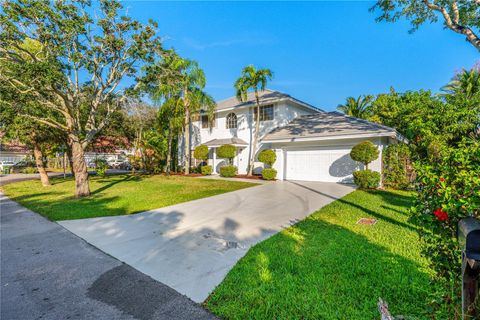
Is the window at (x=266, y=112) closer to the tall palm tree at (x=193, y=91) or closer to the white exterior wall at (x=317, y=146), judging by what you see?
the white exterior wall at (x=317, y=146)

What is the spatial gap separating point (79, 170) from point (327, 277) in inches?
429

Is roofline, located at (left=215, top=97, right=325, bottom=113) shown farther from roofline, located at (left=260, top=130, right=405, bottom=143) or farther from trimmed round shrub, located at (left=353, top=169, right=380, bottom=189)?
trimmed round shrub, located at (left=353, top=169, right=380, bottom=189)

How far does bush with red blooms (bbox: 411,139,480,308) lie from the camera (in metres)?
1.71

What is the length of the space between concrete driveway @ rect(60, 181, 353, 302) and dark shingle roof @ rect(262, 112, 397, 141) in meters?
6.00

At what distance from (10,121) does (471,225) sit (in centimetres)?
1685

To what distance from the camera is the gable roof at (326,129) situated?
41.1 feet

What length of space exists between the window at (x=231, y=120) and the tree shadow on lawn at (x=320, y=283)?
16079 millimetres

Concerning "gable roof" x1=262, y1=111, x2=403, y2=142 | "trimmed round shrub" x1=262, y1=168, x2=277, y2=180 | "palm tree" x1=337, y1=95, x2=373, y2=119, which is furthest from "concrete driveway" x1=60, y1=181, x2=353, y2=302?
"palm tree" x1=337, y1=95, x2=373, y2=119

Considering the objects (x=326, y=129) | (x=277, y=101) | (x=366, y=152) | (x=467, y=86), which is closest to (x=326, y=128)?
(x=326, y=129)

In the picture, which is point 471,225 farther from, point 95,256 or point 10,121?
point 10,121

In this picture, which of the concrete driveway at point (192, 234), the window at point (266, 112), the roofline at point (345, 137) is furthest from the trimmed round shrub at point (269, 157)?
the concrete driveway at point (192, 234)

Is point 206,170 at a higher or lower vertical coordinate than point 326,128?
lower

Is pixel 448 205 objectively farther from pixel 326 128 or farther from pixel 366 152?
pixel 326 128

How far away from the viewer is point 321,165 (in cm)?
1507
